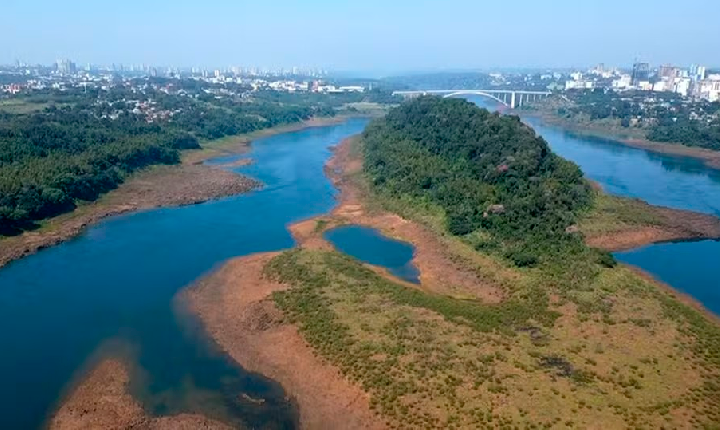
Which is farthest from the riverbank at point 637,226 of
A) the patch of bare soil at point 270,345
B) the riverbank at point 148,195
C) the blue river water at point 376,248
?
the riverbank at point 148,195

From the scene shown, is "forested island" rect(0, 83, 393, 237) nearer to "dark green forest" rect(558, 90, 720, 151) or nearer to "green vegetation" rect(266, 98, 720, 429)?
"green vegetation" rect(266, 98, 720, 429)

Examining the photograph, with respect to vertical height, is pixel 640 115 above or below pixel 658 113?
below

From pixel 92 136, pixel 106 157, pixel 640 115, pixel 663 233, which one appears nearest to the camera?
pixel 663 233

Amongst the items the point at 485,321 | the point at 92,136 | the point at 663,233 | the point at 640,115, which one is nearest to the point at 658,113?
the point at 640,115

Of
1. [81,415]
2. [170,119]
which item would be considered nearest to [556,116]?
[170,119]

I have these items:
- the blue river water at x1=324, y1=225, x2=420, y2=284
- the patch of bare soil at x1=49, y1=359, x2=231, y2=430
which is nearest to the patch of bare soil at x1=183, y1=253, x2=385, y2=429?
the patch of bare soil at x1=49, y1=359, x2=231, y2=430

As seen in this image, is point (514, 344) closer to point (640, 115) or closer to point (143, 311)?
point (143, 311)
